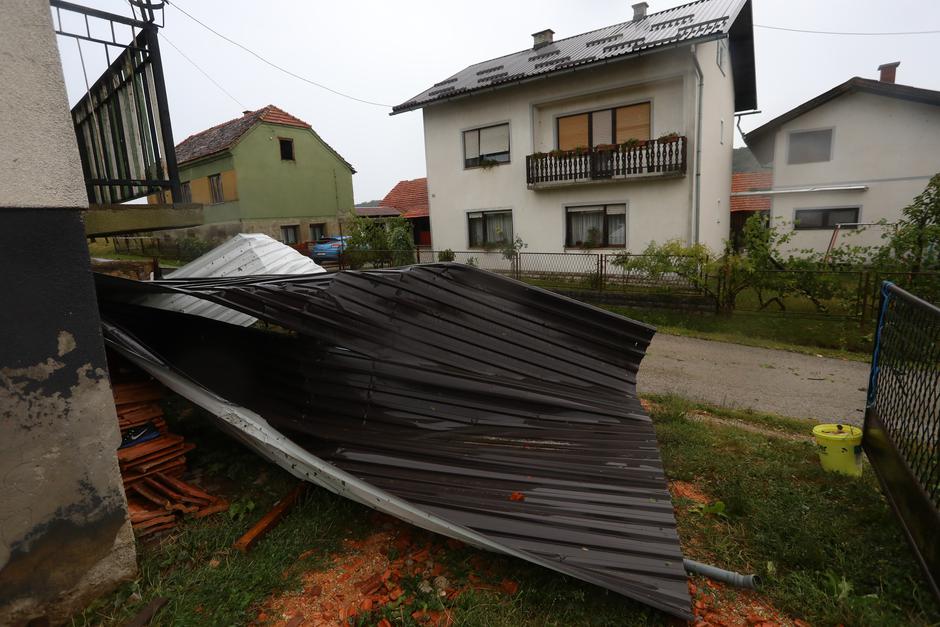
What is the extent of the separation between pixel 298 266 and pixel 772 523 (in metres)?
5.66

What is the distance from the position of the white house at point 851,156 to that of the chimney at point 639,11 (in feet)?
19.2

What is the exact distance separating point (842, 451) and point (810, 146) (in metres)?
16.7

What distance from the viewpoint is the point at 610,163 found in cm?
1408

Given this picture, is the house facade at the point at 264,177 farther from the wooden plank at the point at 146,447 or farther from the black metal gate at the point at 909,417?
the black metal gate at the point at 909,417

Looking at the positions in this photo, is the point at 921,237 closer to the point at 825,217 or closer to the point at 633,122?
the point at 633,122

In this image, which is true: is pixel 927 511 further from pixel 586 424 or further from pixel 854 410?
pixel 854 410

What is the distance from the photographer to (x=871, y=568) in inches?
110

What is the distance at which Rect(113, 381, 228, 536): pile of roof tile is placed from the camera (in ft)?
10.3

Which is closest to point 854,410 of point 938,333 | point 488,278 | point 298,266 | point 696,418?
point 696,418

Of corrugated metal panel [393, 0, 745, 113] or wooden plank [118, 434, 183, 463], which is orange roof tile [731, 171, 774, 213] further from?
wooden plank [118, 434, 183, 463]

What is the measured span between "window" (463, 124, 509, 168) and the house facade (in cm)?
1225

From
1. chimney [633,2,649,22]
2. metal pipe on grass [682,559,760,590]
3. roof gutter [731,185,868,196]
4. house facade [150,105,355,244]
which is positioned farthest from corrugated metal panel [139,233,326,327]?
house facade [150,105,355,244]

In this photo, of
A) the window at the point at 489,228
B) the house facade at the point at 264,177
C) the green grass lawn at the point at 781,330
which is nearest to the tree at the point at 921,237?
the green grass lawn at the point at 781,330

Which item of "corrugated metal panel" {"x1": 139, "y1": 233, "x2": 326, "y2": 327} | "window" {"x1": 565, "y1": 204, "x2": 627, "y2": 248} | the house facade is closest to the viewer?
"corrugated metal panel" {"x1": 139, "y1": 233, "x2": 326, "y2": 327}
